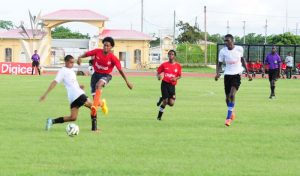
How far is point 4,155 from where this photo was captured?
11312mm

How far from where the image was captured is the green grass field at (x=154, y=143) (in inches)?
404

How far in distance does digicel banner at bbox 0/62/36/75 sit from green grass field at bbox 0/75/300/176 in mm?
36435

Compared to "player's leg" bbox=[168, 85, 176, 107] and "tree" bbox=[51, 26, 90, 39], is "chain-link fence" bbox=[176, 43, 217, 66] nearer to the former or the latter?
"tree" bbox=[51, 26, 90, 39]

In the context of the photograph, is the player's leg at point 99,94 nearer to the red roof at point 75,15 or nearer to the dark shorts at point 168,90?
the dark shorts at point 168,90

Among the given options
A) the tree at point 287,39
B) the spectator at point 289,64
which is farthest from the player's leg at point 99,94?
the tree at point 287,39

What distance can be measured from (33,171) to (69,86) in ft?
16.1

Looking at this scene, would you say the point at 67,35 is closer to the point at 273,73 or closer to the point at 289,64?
the point at 289,64

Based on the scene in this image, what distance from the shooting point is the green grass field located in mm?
10258

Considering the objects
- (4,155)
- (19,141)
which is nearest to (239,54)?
(19,141)

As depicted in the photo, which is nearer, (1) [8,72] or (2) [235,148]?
(2) [235,148]

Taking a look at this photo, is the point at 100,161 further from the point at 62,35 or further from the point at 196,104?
the point at 62,35

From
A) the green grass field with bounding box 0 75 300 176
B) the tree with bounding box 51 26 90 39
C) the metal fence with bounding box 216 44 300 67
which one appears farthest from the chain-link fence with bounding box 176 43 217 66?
the green grass field with bounding box 0 75 300 176

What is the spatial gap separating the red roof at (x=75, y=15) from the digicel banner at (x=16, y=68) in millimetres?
16831

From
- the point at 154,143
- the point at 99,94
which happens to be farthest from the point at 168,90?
the point at 154,143
